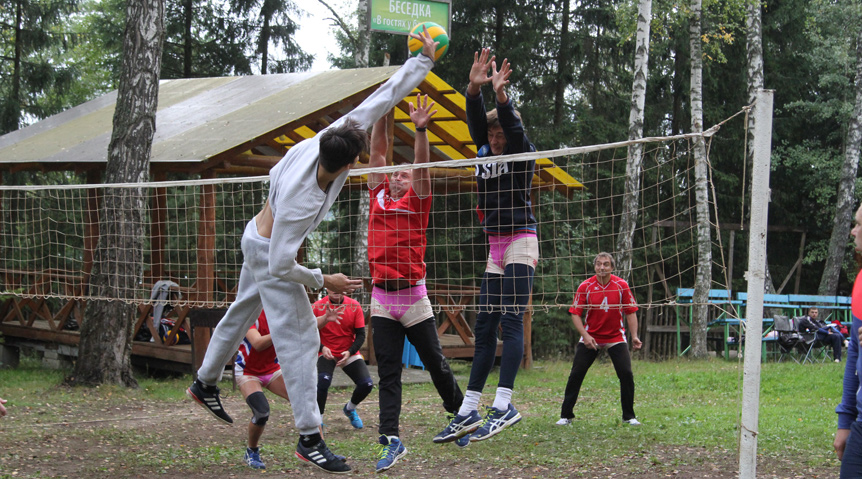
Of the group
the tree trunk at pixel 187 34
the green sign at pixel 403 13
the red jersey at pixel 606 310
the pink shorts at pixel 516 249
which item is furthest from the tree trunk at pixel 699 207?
the tree trunk at pixel 187 34

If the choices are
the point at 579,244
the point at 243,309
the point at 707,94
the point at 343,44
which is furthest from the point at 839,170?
the point at 243,309

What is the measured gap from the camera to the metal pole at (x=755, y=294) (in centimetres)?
416

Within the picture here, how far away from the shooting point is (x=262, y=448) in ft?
20.7

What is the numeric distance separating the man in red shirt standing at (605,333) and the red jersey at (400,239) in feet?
8.24

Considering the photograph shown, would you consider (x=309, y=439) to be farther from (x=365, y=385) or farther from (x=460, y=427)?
(x=365, y=385)

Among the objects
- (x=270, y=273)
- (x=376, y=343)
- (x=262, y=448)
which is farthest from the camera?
(x=262, y=448)

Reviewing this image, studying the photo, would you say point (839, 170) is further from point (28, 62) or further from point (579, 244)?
point (28, 62)

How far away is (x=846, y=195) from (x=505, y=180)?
16134 millimetres

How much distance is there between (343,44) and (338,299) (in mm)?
20651

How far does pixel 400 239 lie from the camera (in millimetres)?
4844

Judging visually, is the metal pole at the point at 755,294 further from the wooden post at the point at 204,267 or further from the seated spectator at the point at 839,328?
the seated spectator at the point at 839,328

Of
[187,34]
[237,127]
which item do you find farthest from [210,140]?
[187,34]

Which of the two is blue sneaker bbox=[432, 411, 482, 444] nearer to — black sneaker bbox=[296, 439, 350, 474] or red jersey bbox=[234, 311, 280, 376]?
black sneaker bbox=[296, 439, 350, 474]

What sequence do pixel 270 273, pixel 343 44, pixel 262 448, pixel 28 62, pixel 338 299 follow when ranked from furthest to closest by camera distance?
pixel 343 44 < pixel 28 62 < pixel 338 299 < pixel 262 448 < pixel 270 273
